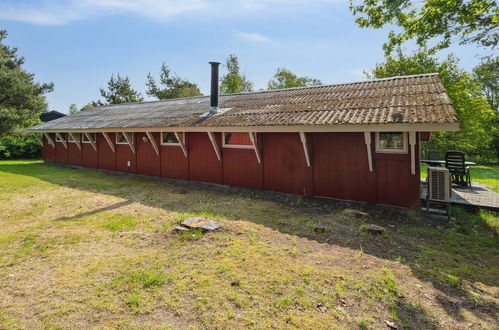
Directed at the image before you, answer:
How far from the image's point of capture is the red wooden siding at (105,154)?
1314 cm

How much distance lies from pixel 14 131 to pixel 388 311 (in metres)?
24.5

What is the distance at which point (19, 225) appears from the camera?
563cm

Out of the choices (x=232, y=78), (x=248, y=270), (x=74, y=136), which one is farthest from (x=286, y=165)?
(x=232, y=78)

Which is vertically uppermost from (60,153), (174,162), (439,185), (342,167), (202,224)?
(60,153)

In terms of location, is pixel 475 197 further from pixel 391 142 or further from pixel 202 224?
pixel 202 224

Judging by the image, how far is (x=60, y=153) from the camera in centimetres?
1659

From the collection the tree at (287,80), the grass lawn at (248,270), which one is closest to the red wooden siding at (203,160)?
the grass lawn at (248,270)

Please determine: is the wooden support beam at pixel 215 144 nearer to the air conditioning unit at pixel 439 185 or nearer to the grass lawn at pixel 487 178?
the air conditioning unit at pixel 439 185

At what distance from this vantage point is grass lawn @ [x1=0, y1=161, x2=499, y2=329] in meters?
2.70

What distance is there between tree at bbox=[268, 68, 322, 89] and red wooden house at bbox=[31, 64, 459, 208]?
32.2 metres

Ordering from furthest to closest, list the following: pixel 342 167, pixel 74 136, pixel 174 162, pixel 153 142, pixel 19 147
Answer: pixel 19 147 → pixel 74 136 → pixel 153 142 → pixel 174 162 → pixel 342 167

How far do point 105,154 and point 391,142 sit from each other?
43.0 feet

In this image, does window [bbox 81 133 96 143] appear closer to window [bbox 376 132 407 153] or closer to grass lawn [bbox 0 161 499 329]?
grass lawn [bbox 0 161 499 329]

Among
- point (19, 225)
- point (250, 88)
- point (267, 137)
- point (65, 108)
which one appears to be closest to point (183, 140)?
point (267, 137)
